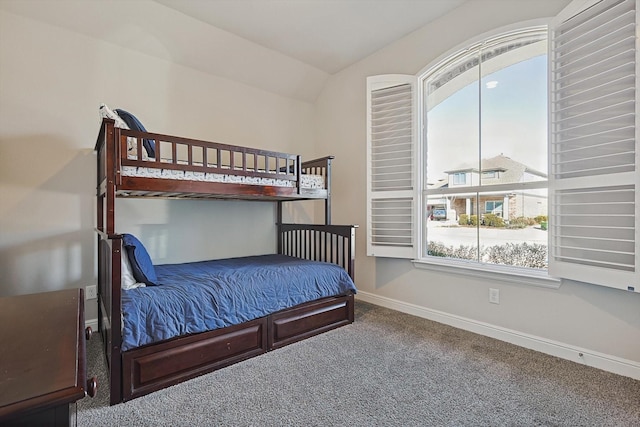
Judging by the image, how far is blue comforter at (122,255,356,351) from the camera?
1.67m

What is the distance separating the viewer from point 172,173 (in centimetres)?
208

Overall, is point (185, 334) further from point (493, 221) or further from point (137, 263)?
point (493, 221)

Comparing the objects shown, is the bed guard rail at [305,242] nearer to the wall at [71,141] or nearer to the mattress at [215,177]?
the mattress at [215,177]

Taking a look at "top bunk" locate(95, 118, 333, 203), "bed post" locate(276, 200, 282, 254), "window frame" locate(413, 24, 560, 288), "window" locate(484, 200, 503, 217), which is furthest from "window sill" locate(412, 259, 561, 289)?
"bed post" locate(276, 200, 282, 254)

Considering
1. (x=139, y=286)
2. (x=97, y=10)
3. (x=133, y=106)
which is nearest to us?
(x=139, y=286)

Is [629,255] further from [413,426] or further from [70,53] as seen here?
[70,53]

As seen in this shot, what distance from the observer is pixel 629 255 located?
1.75m

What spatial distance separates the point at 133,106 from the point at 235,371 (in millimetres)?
2362

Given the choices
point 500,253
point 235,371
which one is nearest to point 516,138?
point 500,253

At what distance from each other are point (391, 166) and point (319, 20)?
148 centimetres

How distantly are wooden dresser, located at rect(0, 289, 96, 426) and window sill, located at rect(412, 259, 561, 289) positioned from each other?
249 centimetres

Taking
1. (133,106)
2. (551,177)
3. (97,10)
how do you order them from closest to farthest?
(551,177) → (97,10) → (133,106)

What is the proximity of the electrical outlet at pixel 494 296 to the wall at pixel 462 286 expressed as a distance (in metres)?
0.03

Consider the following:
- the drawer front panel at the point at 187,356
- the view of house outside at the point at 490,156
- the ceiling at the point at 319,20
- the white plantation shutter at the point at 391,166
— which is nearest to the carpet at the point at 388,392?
the drawer front panel at the point at 187,356
